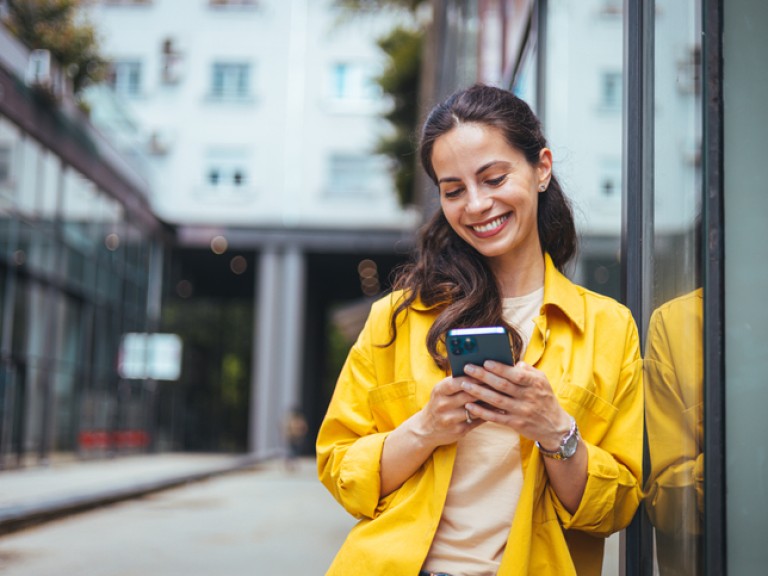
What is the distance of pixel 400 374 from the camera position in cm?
214

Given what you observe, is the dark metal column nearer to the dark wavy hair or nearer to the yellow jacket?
the yellow jacket

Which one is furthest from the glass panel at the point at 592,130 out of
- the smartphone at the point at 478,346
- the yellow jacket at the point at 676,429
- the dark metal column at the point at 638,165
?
the smartphone at the point at 478,346

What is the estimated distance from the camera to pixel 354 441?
2135mm

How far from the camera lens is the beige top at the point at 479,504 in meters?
2.02

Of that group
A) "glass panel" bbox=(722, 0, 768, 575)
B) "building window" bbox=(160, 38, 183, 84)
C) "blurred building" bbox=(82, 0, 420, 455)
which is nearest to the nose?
"glass panel" bbox=(722, 0, 768, 575)

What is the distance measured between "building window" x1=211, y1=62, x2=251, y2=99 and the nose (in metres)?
28.7

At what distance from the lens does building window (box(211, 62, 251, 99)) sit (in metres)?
29.9

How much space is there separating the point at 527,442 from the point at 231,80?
1152 inches

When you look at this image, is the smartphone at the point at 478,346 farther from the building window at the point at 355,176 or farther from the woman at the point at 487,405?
the building window at the point at 355,176

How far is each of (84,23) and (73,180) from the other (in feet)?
11.5

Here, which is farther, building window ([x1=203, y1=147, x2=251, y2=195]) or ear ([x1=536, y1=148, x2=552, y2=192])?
building window ([x1=203, y1=147, x2=251, y2=195])

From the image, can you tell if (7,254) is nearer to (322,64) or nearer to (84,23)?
(84,23)

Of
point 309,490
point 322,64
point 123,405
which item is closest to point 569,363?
point 309,490

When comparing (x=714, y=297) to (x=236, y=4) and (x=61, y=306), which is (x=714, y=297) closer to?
(x=61, y=306)
